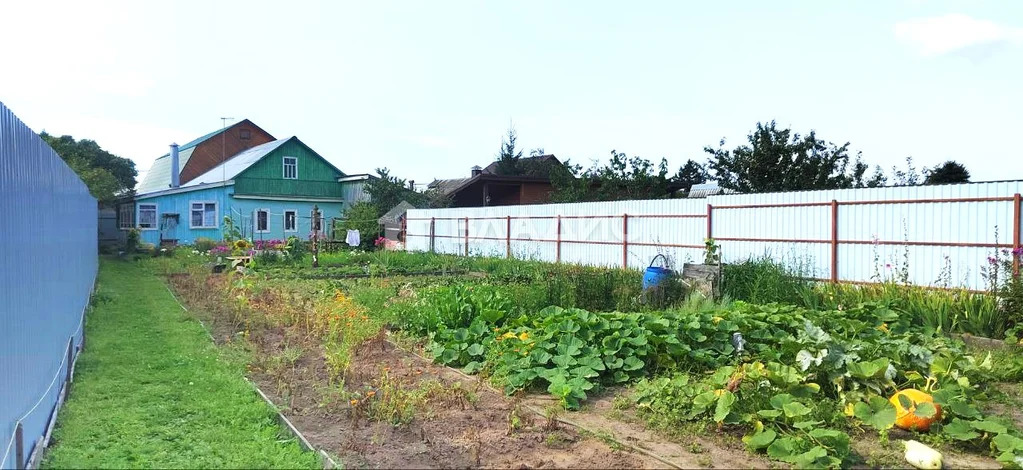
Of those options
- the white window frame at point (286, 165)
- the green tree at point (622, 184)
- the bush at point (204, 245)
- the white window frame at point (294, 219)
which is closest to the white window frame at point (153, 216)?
the white window frame at point (294, 219)

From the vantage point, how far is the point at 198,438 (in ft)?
14.1

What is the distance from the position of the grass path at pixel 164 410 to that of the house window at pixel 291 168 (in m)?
26.3

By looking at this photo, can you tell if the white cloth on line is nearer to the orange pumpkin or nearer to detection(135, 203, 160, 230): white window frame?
detection(135, 203, 160, 230): white window frame

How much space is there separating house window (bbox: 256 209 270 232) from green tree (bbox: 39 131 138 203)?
5929 millimetres

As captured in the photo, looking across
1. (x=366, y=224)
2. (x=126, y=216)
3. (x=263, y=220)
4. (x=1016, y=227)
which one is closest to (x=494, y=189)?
(x=366, y=224)

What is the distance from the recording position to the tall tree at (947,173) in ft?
89.6

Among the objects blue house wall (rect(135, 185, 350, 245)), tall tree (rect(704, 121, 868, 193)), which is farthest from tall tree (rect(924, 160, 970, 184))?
blue house wall (rect(135, 185, 350, 245))

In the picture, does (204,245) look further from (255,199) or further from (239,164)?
(239,164)

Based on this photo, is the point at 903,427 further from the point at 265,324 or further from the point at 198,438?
the point at 265,324

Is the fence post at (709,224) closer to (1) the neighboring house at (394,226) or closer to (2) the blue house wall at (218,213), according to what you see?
(1) the neighboring house at (394,226)

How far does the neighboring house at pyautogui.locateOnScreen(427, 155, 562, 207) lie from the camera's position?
30.0 m

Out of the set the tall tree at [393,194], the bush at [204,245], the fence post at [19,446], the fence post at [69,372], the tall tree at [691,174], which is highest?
the tall tree at [691,174]

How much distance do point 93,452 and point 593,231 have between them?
13.7 metres

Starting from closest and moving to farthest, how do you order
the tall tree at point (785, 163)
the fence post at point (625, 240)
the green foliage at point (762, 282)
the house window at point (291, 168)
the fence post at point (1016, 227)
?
the fence post at point (1016, 227) < the green foliage at point (762, 282) < the fence post at point (625, 240) < the tall tree at point (785, 163) < the house window at point (291, 168)
